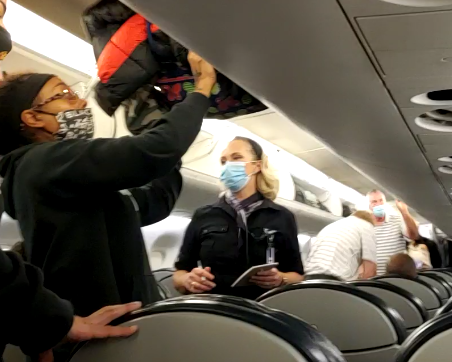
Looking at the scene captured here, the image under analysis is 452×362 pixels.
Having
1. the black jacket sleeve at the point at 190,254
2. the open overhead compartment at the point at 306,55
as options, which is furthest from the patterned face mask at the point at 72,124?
the black jacket sleeve at the point at 190,254

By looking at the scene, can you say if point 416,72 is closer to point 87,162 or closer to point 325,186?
point 87,162

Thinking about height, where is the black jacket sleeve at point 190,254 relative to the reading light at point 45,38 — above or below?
below

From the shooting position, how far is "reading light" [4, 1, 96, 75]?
2.69m

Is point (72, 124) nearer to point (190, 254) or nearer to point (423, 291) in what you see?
point (190, 254)

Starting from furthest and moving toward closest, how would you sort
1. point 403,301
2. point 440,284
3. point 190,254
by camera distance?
point 440,284 → point 403,301 → point 190,254

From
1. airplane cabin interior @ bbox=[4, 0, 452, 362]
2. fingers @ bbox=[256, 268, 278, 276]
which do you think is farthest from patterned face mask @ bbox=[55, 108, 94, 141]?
fingers @ bbox=[256, 268, 278, 276]

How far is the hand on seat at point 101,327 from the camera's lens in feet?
3.61

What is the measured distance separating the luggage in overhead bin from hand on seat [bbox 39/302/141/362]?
2.76 feet

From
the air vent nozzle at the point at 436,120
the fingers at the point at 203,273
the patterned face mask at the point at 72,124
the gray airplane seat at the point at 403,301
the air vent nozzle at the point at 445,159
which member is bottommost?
the gray airplane seat at the point at 403,301

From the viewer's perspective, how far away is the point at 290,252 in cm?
276

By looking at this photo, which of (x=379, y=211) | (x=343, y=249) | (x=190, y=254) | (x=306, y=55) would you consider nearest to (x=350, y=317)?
(x=190, y=254)

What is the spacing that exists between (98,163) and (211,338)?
614 mm

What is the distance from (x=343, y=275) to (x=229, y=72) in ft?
8.06

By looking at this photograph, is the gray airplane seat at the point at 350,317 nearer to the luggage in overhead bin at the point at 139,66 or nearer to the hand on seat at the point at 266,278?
the hand on seat at the point at 266,278
